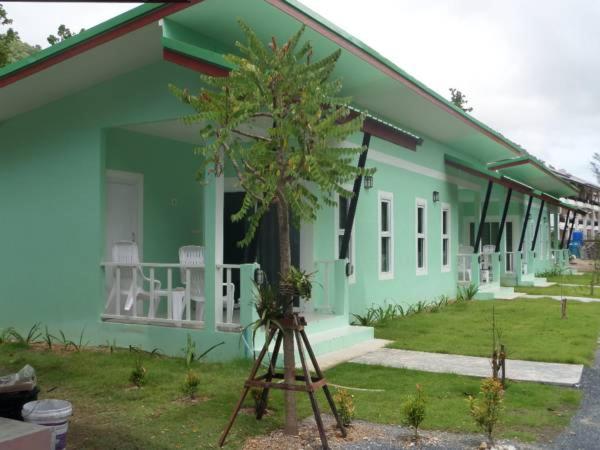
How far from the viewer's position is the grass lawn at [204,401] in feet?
15.9

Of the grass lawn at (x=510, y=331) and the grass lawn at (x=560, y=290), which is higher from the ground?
the grass lawn at (x=560, y=290)

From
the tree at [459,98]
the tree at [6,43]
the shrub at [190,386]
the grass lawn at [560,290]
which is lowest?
the shrub at [190,386]

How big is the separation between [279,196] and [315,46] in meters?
4.19

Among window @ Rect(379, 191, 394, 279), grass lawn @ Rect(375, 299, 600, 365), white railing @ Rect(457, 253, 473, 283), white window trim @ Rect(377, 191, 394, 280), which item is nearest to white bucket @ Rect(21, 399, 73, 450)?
grass lawn @ Rect(375, 299, 600, 365)

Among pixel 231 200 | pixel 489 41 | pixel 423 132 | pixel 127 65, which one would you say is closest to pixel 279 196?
pixel 127 65

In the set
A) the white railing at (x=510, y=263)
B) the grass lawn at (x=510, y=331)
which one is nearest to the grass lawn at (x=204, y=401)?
the grass lawn at (x=510, y=331)

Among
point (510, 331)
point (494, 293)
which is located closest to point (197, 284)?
point (510, 331)

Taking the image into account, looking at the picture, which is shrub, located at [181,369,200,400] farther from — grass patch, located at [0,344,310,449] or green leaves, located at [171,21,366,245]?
green leaves, located at [171,21,366,245]

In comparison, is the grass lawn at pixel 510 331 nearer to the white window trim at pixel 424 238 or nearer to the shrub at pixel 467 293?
the white window trim at pixel 424 238

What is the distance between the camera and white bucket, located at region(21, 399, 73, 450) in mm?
4113

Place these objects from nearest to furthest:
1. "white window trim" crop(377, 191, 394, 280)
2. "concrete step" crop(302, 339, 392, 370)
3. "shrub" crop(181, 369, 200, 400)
→ "shrub" crop(181, 369, 200, 400)
"concrete step" crop(302, 339, 392, 370)
"white window trim" crop(377, 191, 394, 280)

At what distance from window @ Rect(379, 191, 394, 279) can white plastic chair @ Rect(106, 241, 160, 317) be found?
16.3 feet

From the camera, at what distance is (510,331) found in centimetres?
1004

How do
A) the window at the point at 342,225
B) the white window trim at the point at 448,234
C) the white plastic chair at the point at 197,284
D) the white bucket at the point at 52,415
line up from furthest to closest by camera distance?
Answer: the white window trim at the point at 448,234
the window at the point at 342,225
the white plastic chair at the point at 197,284
the white bucket at the point at 52,415
